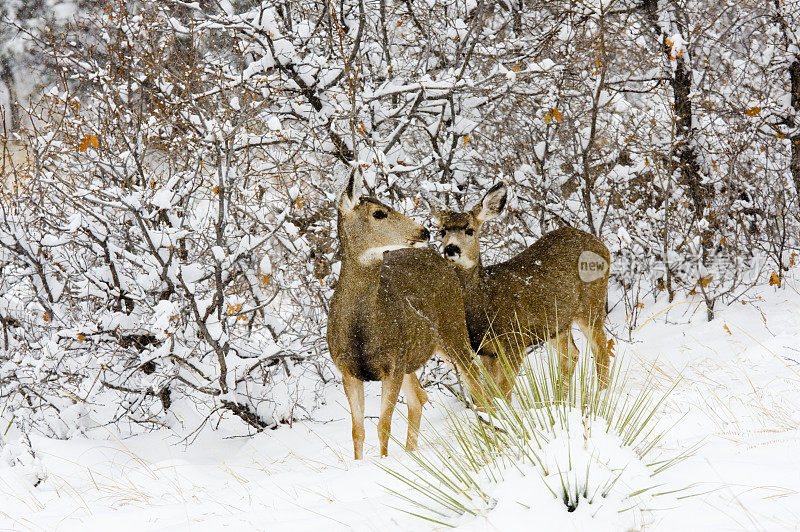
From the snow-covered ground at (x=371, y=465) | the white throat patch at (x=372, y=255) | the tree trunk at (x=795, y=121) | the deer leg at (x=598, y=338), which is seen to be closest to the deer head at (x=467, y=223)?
the white throat patch at (x=372, y=255)

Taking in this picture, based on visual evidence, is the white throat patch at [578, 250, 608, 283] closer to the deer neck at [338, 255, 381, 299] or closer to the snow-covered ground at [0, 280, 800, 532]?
the snow-covered ground at [0, 280, 800, 532]

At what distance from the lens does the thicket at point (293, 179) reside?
6355 mm

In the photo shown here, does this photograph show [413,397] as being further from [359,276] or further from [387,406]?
[359,276]

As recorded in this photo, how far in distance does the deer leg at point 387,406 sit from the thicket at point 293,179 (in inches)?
66.4

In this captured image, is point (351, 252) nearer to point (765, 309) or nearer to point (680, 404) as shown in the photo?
point (680, 404)

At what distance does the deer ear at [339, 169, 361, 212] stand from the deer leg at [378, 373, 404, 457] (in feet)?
3.57

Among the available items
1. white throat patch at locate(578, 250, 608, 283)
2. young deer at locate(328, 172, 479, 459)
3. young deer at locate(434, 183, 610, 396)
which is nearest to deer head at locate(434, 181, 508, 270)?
young deer at locate(434, 183, 610, 396)

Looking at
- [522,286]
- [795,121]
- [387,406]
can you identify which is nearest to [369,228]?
[387,406]

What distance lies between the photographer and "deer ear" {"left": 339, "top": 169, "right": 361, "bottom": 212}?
4312 mm

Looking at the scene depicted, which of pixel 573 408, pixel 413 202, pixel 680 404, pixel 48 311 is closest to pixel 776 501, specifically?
pixel 573 408

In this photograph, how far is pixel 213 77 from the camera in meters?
7.72

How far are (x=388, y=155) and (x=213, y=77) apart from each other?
2.19 metres

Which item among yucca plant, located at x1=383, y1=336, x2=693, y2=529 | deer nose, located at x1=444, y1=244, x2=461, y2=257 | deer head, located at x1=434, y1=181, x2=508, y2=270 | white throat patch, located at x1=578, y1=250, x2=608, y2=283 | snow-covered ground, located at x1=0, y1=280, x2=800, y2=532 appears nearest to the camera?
yucca plant, located at x1=383, y1=336, x2=693, y2=529

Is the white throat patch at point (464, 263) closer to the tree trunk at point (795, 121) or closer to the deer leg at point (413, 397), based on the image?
the deer leg at point (413, 397)
